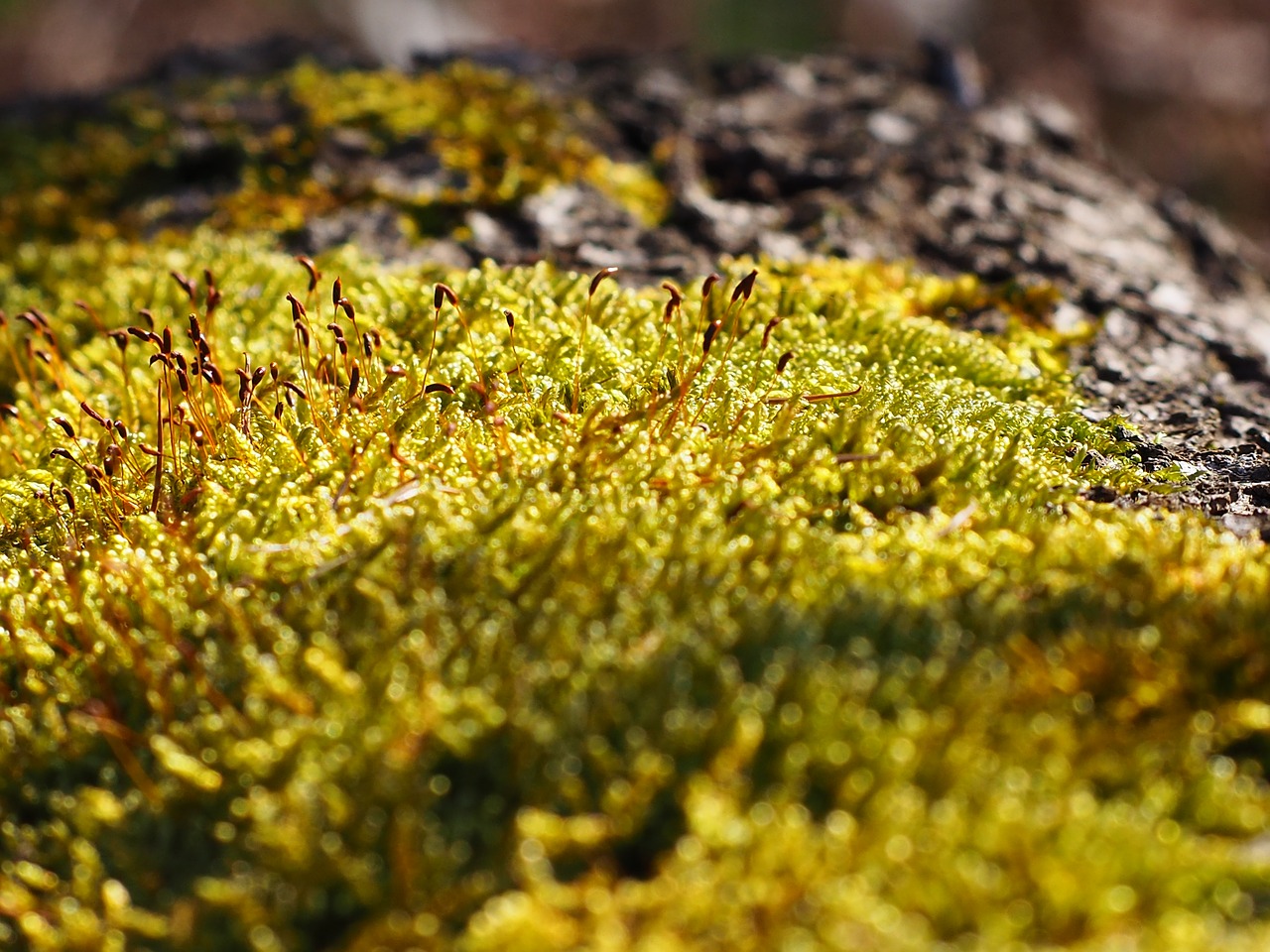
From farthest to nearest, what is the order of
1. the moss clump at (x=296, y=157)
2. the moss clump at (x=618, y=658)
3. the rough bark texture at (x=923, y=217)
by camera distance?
the moss clump at (x=296, y=157) → the rough bark texture at (x=923, y=217) → the moss clump at (x=618, y=658)

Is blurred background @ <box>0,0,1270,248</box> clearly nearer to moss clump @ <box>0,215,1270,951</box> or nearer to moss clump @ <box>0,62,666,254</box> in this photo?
moss clump @ <box>0,62,666,254</box>

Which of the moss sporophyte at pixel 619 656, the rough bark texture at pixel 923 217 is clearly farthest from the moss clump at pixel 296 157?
the moss sporophyte at pixel 619 656

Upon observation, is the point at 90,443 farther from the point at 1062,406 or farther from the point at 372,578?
the point at 1062,406

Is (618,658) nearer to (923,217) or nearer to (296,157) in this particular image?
(923,217)

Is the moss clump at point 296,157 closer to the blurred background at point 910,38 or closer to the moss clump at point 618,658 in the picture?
the moss clump at point 618,658

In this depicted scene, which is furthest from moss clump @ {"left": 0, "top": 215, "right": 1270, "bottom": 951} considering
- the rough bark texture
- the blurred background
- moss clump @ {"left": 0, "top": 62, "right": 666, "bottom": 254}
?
the blurred background

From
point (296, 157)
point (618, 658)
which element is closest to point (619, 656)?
point (618, 658)
